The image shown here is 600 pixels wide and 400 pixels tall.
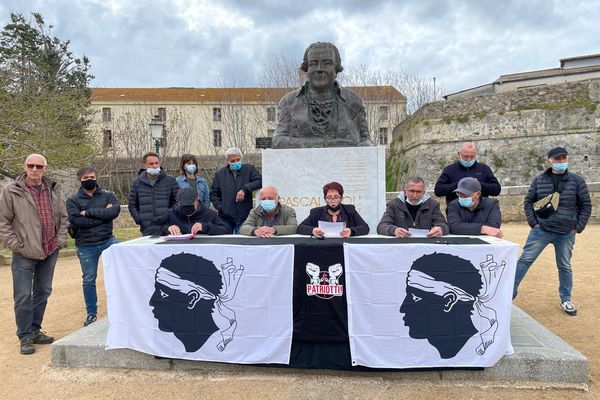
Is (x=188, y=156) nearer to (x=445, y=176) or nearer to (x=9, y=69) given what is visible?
(x=445, y=176)

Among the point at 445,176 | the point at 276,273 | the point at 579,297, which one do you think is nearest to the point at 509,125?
the point at 579,297

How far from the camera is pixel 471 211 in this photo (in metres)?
3.91

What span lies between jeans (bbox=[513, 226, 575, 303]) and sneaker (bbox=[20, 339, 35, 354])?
4997mm

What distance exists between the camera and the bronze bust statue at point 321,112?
4.89 meters

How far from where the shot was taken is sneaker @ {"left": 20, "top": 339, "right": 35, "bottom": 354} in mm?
3902

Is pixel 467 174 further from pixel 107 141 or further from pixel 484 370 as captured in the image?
pixel 107 141

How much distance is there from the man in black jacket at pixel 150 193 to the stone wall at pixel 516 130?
17.8 metres

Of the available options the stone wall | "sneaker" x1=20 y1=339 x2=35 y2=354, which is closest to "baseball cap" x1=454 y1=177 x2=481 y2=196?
"sneaker" x1=20 y1=339 x2=35 y2=354

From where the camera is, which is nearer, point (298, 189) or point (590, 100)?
point (298, 189)

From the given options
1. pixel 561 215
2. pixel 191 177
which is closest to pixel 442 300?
pixel 561 215

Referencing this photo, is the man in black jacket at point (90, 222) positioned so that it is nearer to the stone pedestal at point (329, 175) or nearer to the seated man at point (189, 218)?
the seated man at point (189, 218)

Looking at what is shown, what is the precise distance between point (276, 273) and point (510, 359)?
1802mm

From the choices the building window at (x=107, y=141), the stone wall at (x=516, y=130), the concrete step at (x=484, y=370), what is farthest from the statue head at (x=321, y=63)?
the stone wall at (x=516, y=130)

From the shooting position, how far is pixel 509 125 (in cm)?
1931
